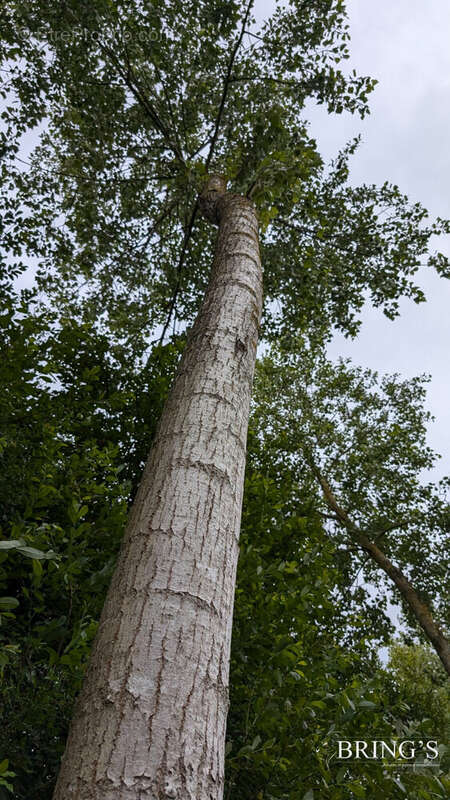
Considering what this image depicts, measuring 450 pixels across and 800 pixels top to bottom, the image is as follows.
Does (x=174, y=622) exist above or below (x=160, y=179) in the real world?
below

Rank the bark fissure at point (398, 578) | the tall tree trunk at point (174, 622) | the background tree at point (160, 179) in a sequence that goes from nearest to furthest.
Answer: the tall tree trunk at point (174, 622) < the background tree at point (160, 179) < the bark fissure at point (398, 578)

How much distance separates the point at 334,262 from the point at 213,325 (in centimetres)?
504

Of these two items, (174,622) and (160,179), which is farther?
(160,179)

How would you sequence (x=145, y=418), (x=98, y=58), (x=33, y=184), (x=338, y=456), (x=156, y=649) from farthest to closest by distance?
1. (x=338, y=456)
2. (x=33, y=184)
3. (x=98, y=58)
4. (x=145, y=418)
5. (x=156, y=649)

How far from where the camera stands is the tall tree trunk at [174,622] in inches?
43.0

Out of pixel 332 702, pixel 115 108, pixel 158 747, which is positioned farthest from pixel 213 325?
pixel 115 108

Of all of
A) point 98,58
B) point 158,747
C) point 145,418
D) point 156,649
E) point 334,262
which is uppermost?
point 98,58

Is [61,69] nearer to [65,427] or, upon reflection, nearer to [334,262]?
[334,262]

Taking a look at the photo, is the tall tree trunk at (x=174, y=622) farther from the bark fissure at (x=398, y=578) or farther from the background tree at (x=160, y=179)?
the bark fissure at (x=398, y=578)

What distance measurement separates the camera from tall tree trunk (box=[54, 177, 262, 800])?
3.59 feet

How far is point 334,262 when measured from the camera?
7.08 metres

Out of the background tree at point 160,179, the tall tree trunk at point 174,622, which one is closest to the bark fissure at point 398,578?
the background tree at point 160,179

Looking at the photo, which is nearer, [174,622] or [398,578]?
[174,622]

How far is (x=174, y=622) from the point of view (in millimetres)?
1337
